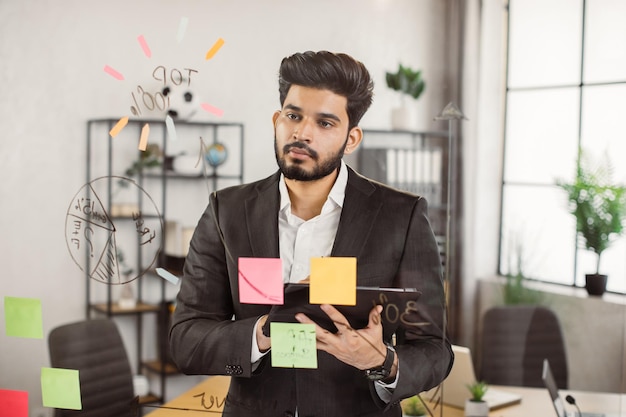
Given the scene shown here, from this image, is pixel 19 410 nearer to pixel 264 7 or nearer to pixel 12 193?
pixel 12 193

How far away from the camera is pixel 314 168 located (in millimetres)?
1545

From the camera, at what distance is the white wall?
1.59 m

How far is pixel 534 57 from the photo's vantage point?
154 cm

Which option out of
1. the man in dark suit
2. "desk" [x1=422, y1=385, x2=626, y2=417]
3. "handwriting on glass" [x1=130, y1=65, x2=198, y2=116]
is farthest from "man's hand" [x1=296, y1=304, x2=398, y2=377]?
"handwriting on glass" [x1=130, y1=65, x2=198, y2=116]

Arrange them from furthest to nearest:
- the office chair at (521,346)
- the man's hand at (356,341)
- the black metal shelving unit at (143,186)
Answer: the black metal shelving unit at (143,186)
the office chair at (521,346)
the man's hand at (356,341)

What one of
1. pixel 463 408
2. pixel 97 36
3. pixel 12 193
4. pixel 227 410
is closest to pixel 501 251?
pixel 463 408

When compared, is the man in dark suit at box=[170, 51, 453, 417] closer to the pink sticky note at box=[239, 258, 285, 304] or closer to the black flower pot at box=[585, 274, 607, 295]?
the pink sticky note at box=[239, 258, 285, 304]

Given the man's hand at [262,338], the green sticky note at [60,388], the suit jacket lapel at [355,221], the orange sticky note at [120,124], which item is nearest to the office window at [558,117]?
the suit jacket lapel at [355,221]

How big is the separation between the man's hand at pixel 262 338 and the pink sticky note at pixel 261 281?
4 centimetres

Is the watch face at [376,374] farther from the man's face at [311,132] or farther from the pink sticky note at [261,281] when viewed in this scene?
the man's face at [311,132]

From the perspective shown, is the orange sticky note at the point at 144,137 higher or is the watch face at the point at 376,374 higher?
the orange sticky note at the point at 144,137

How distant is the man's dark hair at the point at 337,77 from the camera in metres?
1.52

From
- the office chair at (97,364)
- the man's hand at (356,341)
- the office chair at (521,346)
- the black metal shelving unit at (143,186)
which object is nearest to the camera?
the man's hand at (356,341)

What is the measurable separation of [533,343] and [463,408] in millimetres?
221
